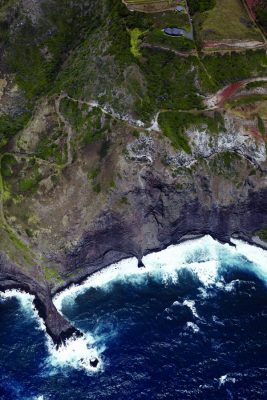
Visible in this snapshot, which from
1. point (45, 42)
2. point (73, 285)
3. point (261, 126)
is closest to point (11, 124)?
point (45, 42)

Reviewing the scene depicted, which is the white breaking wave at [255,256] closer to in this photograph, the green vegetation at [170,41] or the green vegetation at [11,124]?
the green vegetation at [170,41]

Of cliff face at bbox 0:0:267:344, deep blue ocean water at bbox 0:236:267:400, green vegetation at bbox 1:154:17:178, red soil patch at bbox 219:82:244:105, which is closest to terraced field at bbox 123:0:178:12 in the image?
cliff face at bbox 0:0:267:344

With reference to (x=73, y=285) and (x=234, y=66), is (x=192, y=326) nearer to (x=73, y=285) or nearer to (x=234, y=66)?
(x=73, y=285)

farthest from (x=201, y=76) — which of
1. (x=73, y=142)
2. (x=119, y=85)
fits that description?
(x=73, y=142)

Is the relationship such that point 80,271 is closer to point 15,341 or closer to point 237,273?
point 15,341

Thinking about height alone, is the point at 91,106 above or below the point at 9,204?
above
